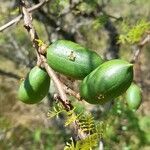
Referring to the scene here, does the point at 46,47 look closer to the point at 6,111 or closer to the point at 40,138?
the point at 40,138

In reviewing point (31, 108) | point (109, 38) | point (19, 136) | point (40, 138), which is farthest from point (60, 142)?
point (31, 108)

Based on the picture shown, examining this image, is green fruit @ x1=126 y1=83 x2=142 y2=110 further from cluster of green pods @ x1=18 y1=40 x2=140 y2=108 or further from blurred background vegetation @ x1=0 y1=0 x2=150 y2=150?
cluster of green pods @ x1=18 y1=40 x2=140 y2=108

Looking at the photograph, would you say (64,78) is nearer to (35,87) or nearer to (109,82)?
(35,87)

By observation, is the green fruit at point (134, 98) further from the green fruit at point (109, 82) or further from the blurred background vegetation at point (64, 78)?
the green fruit at point (109, 82)

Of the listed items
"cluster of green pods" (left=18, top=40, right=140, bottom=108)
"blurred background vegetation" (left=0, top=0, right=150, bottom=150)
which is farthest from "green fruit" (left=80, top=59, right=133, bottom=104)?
"blurred background vegetation" (left=0, top=0, right=150, bottom=150)

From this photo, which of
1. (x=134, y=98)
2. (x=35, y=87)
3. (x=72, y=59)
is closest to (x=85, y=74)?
(x=72, y=59)

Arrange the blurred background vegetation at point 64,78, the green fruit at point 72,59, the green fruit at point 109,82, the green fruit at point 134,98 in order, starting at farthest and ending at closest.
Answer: the blurred background vegetation at point 64,78, the green fruit at point 134,98, the green fruit at point 72,59, the green fruit at point 109,82

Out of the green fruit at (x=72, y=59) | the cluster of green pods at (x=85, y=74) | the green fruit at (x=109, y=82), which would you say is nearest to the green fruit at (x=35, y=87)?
the cluster of green pods at (x=85, y=74)

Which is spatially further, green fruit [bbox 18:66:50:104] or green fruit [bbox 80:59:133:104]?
green fruit [bbox 18:66:50:104]
